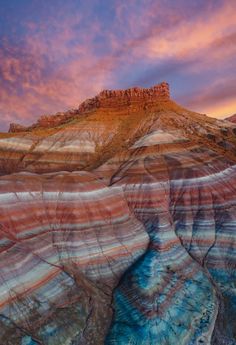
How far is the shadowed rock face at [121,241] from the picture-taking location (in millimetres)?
22672

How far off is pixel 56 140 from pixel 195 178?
2050 cm

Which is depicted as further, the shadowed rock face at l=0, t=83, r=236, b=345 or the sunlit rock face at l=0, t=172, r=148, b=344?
the shadowed rock face at l=0, t=83, r=236, b=345

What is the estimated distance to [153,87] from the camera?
186 ft

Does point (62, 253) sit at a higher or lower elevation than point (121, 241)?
higher

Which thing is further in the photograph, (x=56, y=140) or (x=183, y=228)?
(x=56, y=140)

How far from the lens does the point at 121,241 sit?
3011cm

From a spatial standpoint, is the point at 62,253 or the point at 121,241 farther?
the point at 121,241

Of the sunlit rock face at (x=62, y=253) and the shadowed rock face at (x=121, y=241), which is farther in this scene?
the shadowed rock face at (x=121, y=241)

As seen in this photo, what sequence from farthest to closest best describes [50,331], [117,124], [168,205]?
[117,124], [168,205], [50,331]

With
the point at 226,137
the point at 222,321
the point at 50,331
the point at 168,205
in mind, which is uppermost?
the point at 226,137

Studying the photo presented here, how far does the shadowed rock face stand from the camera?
2267cm

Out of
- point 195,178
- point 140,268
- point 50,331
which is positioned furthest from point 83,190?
point 50,331

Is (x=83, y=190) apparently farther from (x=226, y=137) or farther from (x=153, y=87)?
(x=153, y=87)

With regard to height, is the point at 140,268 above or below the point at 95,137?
below
